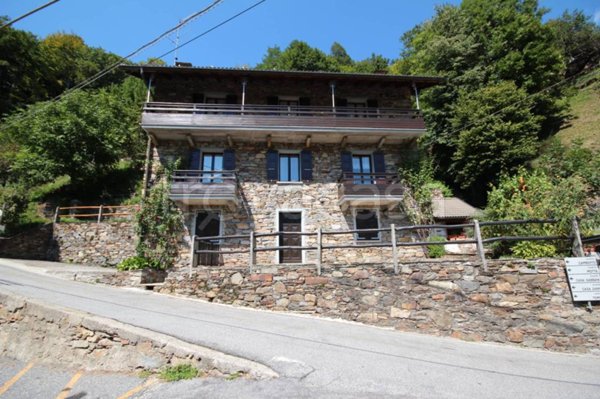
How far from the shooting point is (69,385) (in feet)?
13.8

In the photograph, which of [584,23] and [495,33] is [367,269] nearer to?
[495,33]

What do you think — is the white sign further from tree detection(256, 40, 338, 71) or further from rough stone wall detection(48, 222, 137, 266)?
tree detection(256, 40, 338, 71)

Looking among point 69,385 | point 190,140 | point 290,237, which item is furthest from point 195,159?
point 69,385

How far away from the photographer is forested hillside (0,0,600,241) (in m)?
16.2

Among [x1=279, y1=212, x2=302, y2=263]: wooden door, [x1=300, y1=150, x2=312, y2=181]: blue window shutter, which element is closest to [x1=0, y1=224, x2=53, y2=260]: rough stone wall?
[x1=279, y1=212, x2=302, y2=263]: wooden door

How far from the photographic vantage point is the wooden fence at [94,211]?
14.6 meters

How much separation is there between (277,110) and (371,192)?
19.2 feet

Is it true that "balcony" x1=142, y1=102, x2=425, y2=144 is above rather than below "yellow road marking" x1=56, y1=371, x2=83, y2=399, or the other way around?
above

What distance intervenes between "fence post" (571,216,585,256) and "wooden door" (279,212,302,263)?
870 cm

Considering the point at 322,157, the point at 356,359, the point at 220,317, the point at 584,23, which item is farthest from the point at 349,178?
the point at 584,23

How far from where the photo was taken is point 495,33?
2105 centimetres

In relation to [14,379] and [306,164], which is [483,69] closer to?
[306,164]

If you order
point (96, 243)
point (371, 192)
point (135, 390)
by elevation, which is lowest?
point (135, 390)

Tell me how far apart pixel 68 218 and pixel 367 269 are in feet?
50.5
